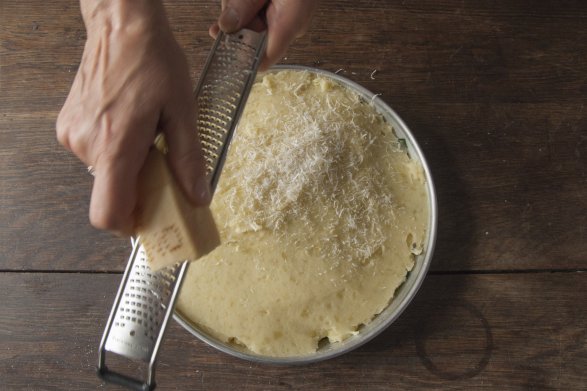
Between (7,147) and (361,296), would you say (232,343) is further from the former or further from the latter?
(7,147)

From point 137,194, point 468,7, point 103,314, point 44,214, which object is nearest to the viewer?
point 137,194

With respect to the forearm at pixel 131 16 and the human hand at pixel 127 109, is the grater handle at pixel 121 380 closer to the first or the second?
the human hand at pixel 127 109

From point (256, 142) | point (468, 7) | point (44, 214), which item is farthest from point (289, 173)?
point (468, 7)

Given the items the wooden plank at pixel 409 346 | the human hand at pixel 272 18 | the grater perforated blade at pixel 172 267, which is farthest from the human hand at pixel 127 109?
the wooden plank at pixel 409 346

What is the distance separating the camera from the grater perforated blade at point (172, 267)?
0.92 meters

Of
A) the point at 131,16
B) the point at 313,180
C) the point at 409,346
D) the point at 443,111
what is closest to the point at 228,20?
the point at 131,16

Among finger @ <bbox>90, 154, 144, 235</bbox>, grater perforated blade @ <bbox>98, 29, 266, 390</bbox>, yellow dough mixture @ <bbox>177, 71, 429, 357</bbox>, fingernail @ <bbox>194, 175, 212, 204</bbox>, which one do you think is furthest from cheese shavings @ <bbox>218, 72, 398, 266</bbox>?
finger @ <bbox>90, 154, 144, 235</bbox>

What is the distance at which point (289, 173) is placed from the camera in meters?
1.23

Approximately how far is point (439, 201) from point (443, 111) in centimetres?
30

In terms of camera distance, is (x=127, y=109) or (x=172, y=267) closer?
(x=127, y=109)

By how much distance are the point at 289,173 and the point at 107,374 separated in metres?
0.61

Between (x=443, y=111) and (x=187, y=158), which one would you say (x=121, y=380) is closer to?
(x=187, y=158)

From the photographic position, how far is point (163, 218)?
818mm

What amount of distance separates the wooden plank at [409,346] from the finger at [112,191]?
0.64m
